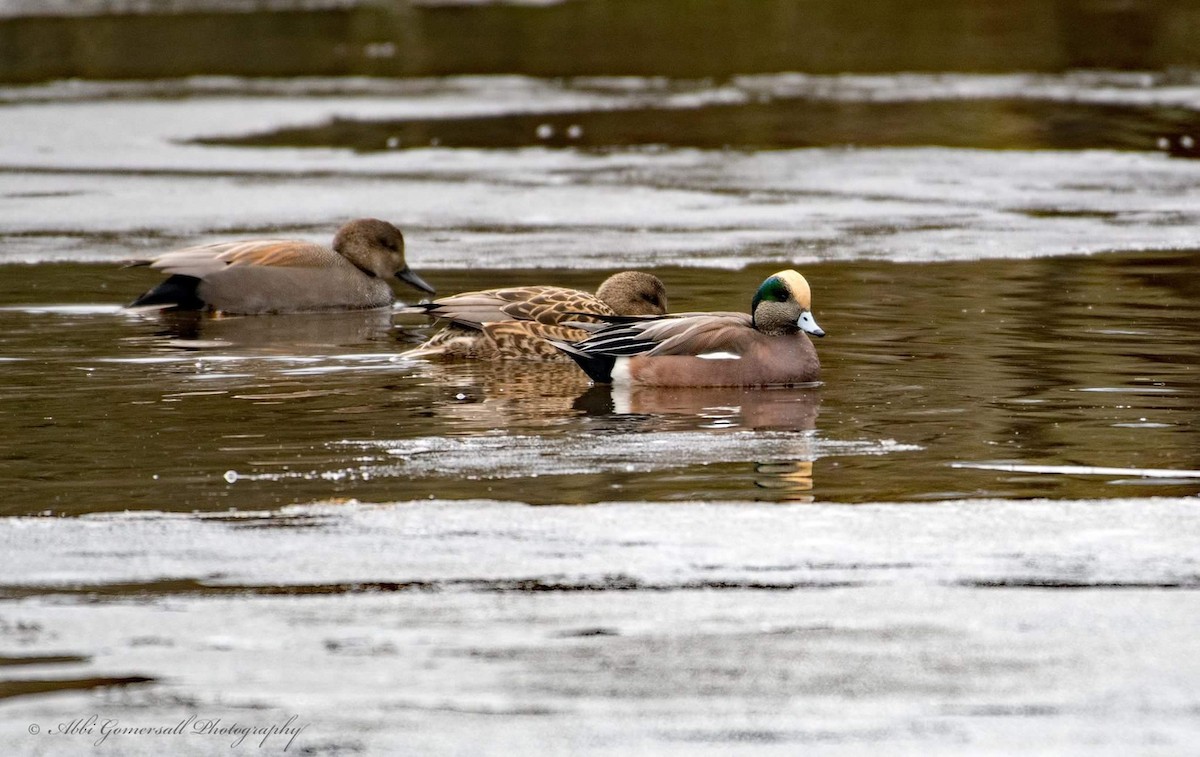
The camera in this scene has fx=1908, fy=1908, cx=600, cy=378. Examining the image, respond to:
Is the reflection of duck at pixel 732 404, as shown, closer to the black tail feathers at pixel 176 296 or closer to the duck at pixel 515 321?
the duck at pixel 515 321

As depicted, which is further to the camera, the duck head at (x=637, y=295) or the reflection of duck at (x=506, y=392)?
the duck head at (x=637, y=295)

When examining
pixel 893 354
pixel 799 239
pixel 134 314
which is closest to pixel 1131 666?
pixel 893 354

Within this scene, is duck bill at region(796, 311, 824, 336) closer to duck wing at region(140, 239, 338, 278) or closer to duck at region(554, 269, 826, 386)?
duck at region(554, 269, 826, 386)

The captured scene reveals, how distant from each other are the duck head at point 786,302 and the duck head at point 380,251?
3.66 meters

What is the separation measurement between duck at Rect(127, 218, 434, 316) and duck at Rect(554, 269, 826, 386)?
3.25 meters

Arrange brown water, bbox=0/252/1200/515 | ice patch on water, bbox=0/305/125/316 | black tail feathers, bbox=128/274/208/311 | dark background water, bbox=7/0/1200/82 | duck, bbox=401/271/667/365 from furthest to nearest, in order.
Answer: dark background water, bbox=7/0/1200/82
black tail feathers, bbox=128/274/208/311
ice patch on water, bbox=0/305/125/316
duck, bbox=401/271/667/365
brown water, bbox=0/252/1200/515

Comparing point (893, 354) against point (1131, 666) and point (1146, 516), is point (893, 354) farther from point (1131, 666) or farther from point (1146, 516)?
point (1131, 666)

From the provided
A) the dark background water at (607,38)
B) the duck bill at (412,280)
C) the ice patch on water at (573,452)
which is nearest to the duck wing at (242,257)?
the duck bill at (412,280)

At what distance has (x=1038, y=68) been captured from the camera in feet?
88.6

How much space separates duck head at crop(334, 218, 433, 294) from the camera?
12102 millimetres

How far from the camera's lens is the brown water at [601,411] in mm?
6766

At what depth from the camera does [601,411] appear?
8430 millimetres

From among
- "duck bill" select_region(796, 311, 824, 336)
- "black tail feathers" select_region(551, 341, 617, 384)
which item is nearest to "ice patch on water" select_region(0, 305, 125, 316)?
"black tail feathers" select_region(551, 341, 617, 384)

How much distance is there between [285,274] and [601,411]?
4.07 m
